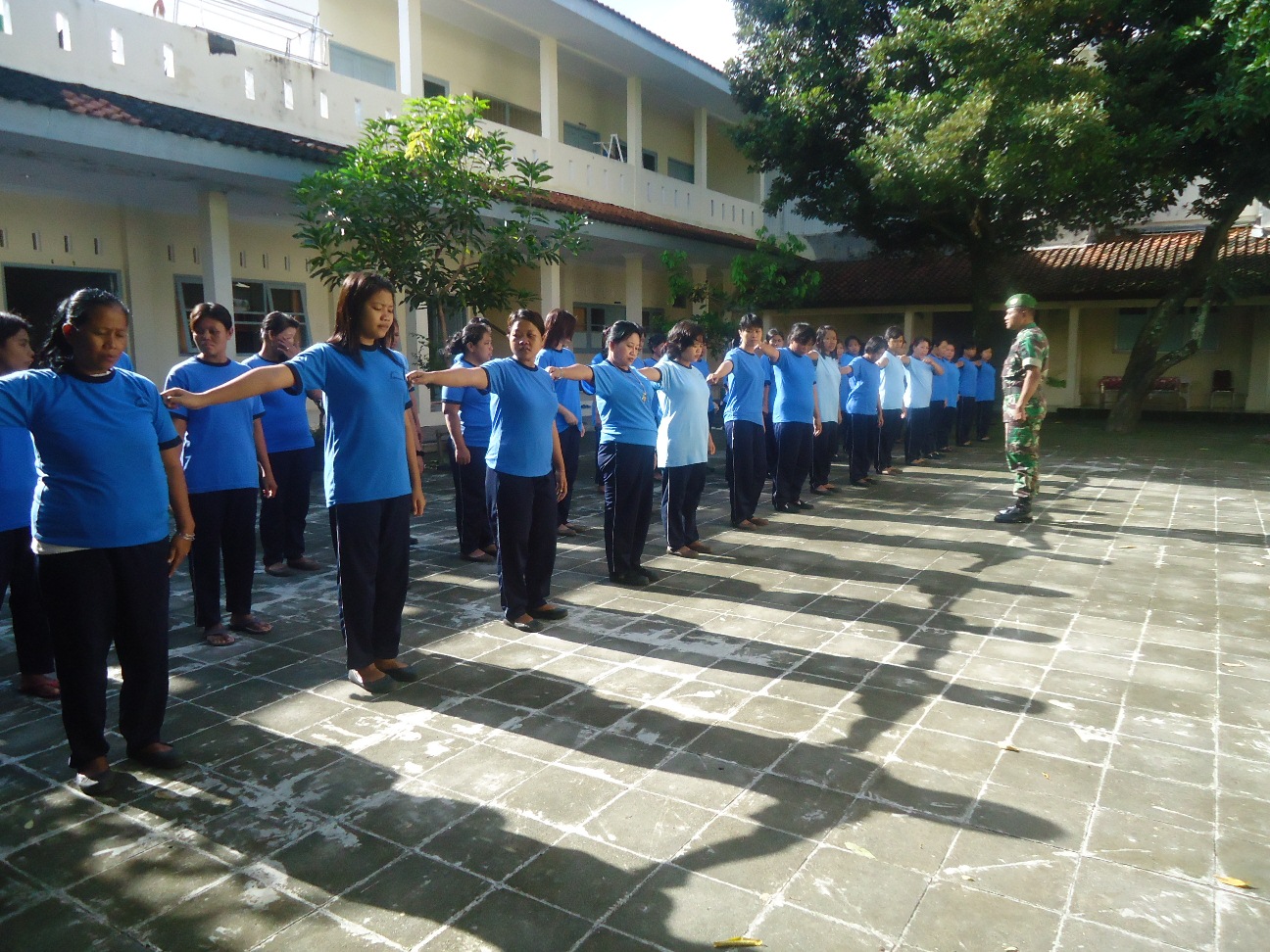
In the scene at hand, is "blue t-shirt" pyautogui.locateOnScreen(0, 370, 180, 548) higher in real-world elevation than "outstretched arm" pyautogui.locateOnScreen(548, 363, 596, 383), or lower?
lower

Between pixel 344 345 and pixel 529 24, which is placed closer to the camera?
pixel 344 345

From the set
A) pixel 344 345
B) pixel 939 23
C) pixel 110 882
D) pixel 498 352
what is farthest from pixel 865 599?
pixel 939 23

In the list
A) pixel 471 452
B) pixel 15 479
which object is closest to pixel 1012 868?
pixel 15 479

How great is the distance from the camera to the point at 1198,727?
3535 millimetres

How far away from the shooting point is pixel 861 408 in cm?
1005

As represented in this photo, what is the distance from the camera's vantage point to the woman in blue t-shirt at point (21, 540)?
3.53m

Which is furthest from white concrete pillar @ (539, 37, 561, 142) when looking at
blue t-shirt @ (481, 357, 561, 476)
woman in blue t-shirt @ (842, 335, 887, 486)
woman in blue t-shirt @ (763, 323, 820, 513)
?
blue t-shirt @ (481, 357, 561, 476)

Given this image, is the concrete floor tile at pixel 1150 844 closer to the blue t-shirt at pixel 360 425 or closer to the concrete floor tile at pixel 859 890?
the concrete floor tile at pixel 859 890

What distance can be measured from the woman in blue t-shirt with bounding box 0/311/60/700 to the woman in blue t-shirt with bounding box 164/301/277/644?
0.70 metres

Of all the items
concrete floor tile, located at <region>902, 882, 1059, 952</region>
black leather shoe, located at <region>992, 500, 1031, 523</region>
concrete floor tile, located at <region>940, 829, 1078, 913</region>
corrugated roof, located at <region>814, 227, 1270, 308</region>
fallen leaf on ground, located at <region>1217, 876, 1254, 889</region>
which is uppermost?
corrugated roof, located at <region>814, 227, 1270, 308</region>

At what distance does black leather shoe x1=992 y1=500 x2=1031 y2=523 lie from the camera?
7875 mm

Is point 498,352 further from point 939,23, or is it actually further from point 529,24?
point 939,23

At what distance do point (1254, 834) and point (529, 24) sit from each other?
1405 cm

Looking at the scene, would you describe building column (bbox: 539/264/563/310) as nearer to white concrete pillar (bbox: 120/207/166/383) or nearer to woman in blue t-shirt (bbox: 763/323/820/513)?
white concrete pillar (bbox: 120/207/166/383)
